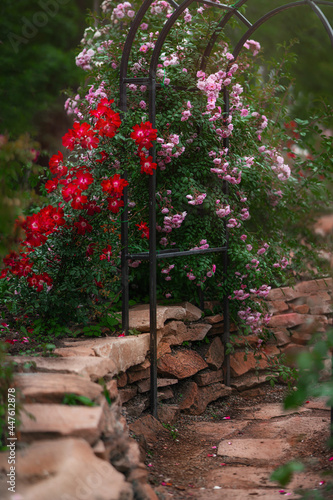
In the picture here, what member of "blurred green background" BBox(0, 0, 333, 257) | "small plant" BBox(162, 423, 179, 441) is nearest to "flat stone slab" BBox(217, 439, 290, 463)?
"small plant" BBox(162, 423, 179, 441)

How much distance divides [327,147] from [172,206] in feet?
4.46

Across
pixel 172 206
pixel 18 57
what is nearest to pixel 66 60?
pixel 18 57

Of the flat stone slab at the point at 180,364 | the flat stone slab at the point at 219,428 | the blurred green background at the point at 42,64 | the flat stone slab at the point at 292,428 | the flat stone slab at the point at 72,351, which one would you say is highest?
the blurred green background at the point at 42,64

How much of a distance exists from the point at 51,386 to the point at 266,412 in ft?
7.11

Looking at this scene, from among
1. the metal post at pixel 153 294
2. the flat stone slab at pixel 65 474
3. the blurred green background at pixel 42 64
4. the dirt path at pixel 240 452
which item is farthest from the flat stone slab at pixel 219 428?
the blurred green background at pixel 42 64

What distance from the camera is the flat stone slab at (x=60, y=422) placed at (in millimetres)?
1876

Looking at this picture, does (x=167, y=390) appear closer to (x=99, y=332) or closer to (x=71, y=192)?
(x=99, y=332)

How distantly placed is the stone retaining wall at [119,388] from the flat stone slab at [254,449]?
45 centimetres

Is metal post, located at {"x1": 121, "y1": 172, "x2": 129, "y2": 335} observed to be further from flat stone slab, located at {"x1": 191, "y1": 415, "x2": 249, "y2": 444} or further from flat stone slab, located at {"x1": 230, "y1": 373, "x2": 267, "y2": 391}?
flat stone slab, located at {"x1": 230, "y1": 373, "x2": 267, "y2": 391}

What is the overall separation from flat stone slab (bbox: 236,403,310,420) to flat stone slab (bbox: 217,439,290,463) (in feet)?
1.84

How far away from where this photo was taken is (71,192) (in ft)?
10.2

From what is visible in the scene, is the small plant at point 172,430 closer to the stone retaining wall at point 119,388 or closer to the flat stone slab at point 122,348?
the stone retaining wall at point 119,388

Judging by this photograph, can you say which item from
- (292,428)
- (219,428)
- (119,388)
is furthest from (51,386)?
(292,428)

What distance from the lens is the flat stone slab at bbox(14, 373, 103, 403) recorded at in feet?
6.95
